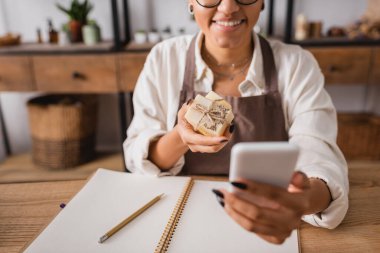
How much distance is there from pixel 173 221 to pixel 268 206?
227 millimetres

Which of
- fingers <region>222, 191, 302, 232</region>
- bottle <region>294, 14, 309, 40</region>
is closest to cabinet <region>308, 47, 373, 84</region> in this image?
bottle <region>294, 14, 309, 40</region>

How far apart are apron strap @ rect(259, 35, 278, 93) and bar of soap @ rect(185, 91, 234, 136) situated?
39 centimetres

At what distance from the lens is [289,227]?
19.5 inches

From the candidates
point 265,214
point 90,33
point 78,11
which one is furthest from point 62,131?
point 265,214

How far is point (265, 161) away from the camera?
1.39ft

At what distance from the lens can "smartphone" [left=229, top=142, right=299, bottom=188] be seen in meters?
0.41

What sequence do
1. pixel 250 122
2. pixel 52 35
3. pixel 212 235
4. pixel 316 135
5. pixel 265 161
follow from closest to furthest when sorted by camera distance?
pixel 265 161 < pixel 212 235 < pixel 316 135 < pixel 250 122 < pixel 52 35

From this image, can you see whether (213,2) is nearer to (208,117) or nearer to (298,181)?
(208,117)

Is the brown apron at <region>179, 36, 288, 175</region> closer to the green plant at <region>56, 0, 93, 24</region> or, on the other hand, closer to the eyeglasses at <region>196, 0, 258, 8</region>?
the eyeglasses at <region>196, 0, 258, 8</region>

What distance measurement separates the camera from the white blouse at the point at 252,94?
2.81 ft

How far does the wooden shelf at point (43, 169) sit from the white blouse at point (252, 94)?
1264 millimetres

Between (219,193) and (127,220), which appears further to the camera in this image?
(127,220)

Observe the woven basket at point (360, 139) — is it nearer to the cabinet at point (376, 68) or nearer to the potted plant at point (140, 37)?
the cabinet at point (376, 68)

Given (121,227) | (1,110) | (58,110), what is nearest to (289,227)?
(121,227)
